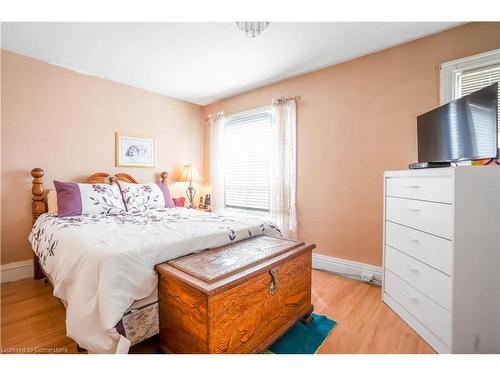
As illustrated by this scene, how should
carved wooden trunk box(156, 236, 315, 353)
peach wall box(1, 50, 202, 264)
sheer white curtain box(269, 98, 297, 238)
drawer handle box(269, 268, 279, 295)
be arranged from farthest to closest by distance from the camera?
1. sheer white curtain box(269, 98, 297, 238)
2. peach wall box(1, 50, 202, 264)
3. drawer handle box(269, 268, 279, 295)
4. carved wooden trunk box(156, 236, 315, 353)

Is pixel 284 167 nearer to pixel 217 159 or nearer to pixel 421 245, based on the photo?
pixel 217 159

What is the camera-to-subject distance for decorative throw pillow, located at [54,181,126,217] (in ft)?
7.46

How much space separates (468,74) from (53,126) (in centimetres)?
408

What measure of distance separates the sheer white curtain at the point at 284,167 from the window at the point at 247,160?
222mm

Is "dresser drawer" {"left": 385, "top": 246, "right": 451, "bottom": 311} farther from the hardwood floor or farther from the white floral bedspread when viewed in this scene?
the white floral bedspread

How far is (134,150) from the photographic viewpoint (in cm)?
331

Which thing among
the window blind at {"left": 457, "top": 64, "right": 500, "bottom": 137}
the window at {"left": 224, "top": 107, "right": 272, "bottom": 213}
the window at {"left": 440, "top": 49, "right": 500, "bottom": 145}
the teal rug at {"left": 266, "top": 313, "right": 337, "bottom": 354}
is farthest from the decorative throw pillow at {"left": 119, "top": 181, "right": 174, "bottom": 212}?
the window blind at {"left": 457, "top": 64, "right": 500, "bottom": 137}

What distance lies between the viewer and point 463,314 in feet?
4.27

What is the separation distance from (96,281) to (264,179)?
8.06 feet

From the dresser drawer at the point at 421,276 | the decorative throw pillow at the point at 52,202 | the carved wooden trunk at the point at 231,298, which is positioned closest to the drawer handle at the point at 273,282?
the carved wooden trunk at the point at 231,298

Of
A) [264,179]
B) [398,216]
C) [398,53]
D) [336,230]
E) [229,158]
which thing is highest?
[398,53]

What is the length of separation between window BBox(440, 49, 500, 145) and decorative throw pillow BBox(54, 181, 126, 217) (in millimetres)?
3314
